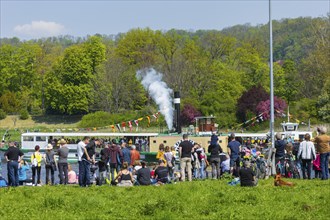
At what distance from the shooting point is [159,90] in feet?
283

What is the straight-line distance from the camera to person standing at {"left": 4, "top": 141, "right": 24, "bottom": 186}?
2448cm

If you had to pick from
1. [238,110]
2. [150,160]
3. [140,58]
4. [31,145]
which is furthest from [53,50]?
[150,160]

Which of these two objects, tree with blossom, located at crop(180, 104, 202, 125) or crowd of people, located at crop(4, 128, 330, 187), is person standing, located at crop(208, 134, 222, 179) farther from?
tree with blossom, located at crop(180, 104, 202, 125)

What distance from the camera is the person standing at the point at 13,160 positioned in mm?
24484

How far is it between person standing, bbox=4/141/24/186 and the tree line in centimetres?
5239

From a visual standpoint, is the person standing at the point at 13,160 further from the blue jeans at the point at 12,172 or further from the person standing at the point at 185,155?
the person standing at the point at 185,155

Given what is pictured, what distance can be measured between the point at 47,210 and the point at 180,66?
78.0 meters

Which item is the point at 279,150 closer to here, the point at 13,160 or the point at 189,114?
the point at 13,160

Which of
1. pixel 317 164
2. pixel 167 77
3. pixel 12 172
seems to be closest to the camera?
pixel 12 172

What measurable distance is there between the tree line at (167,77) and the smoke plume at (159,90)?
4.31ft

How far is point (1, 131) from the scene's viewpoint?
92.8m

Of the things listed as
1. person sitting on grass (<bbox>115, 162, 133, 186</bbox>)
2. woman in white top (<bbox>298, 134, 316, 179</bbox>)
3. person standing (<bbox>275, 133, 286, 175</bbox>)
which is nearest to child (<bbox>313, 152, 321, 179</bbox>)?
woman in white top (<bbox>298, 134, 316, 179</bbox>)

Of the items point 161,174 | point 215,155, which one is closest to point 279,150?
point 215,155

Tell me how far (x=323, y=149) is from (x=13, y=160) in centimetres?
1101
